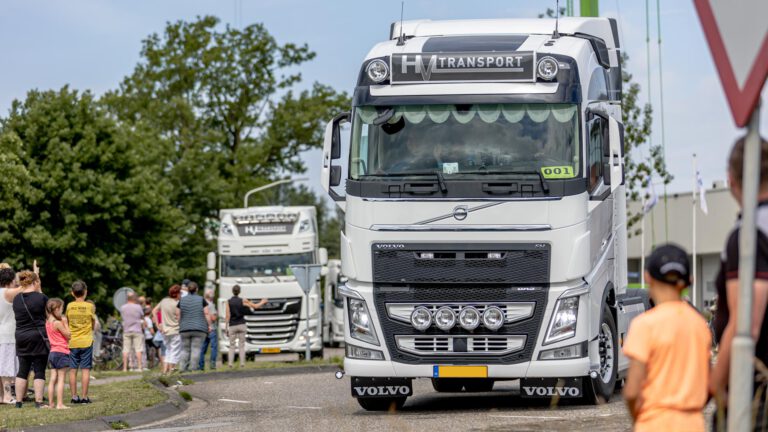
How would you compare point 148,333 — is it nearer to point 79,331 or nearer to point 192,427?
point 79,331

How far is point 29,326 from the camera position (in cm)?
1673

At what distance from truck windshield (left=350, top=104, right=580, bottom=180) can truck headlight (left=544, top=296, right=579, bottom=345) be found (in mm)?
1267

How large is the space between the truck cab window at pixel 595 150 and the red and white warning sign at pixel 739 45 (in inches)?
333

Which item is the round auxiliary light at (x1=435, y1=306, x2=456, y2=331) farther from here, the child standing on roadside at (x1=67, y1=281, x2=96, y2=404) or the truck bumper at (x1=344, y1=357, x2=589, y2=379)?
the child standing on roadside at (x1=67, y1=281, x2=96, y2=404)

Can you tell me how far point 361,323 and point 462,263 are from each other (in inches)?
49.0

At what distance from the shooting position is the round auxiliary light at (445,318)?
45.1 feet

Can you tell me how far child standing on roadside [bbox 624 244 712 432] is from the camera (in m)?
5.42

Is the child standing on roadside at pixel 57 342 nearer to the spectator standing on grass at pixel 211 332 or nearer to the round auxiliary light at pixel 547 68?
the round auxiliary light at pixel 547 68

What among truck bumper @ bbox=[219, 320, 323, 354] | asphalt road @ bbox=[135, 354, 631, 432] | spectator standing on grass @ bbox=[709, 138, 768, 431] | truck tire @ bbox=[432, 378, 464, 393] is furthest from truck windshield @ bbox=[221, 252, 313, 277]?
spectator standing on grass @ bbox=[709, 138, 768, 431]

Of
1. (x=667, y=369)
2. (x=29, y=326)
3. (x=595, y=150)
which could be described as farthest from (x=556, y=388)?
(x=667, y=369)

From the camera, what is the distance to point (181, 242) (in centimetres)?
5031

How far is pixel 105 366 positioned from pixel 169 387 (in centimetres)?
1438

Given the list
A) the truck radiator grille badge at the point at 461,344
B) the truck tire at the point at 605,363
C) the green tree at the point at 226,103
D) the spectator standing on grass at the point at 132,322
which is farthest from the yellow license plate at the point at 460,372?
the green tree at the point at 226,103

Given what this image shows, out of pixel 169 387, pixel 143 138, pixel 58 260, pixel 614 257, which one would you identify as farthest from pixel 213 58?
pixel 614 257
